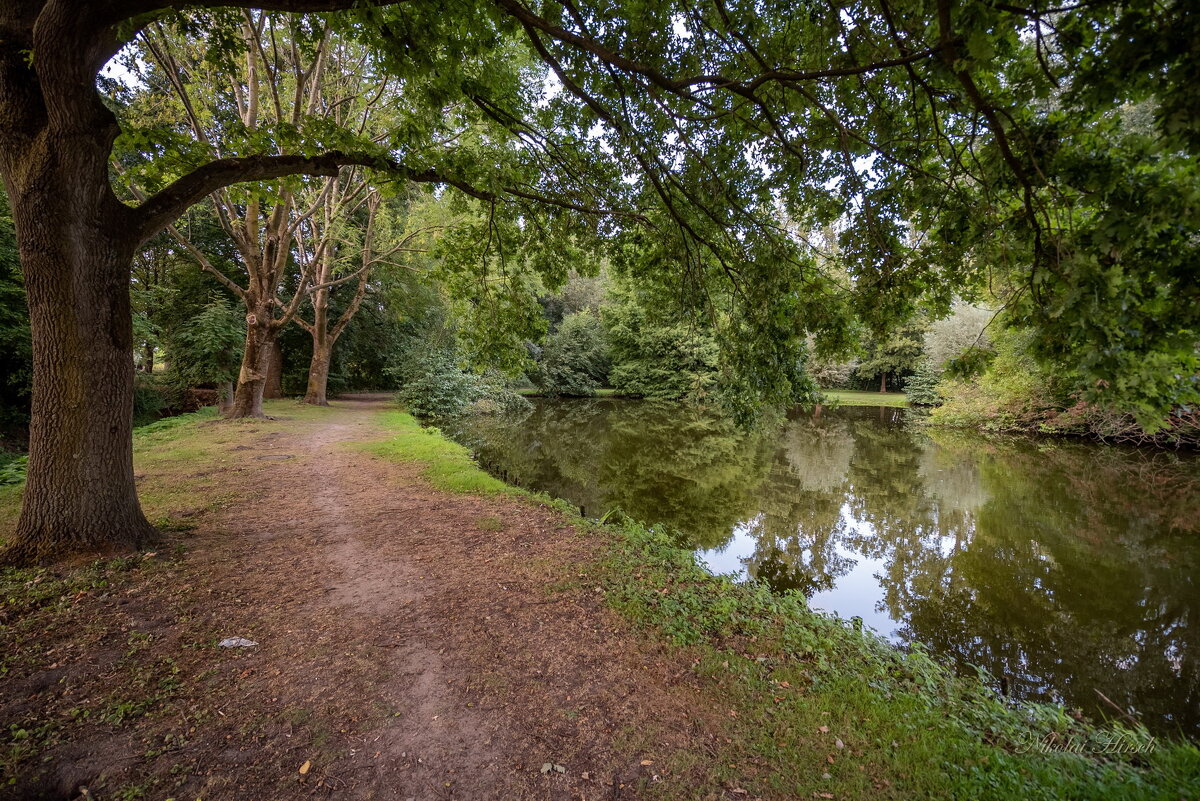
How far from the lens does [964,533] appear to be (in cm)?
821

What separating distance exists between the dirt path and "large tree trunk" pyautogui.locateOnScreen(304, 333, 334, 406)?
15346mm

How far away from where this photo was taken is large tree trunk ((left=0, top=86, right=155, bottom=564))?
12.3 ft

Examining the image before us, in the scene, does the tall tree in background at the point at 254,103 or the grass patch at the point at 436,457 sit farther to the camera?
the tall tree in background at the point at 254,103

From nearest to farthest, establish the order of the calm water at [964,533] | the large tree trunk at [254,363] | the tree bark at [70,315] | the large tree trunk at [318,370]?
the tree bark at [70,315] < the calm water at [964,533] < the large tree trunk at [254,363] < the large tree trunk at [318,370]

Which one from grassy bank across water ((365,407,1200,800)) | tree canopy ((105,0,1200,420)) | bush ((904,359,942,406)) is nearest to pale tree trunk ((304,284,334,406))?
tree canopy ((105,0,1200,420))

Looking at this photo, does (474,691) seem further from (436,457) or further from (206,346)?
(206,346)

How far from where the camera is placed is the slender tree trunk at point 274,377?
2033cm

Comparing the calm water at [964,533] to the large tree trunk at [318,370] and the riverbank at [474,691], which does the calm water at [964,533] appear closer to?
the riverbank at [474,691]

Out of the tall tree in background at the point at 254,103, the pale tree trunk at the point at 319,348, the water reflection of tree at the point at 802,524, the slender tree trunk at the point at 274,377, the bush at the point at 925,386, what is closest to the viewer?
the water reflection of tree at the point at 802,524

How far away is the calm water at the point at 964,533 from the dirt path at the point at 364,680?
3.66 metres

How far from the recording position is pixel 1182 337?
221 centimetres

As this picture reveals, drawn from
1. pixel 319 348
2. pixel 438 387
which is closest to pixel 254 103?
pixel 319 348

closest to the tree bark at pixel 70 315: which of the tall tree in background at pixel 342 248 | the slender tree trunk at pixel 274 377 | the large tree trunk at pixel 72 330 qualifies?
the large tree trunk at pixel 72 330

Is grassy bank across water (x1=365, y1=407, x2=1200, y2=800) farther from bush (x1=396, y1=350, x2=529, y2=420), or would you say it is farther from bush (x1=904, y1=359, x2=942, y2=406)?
bush (x1=904, y1=359, x2=942, y2=406)
